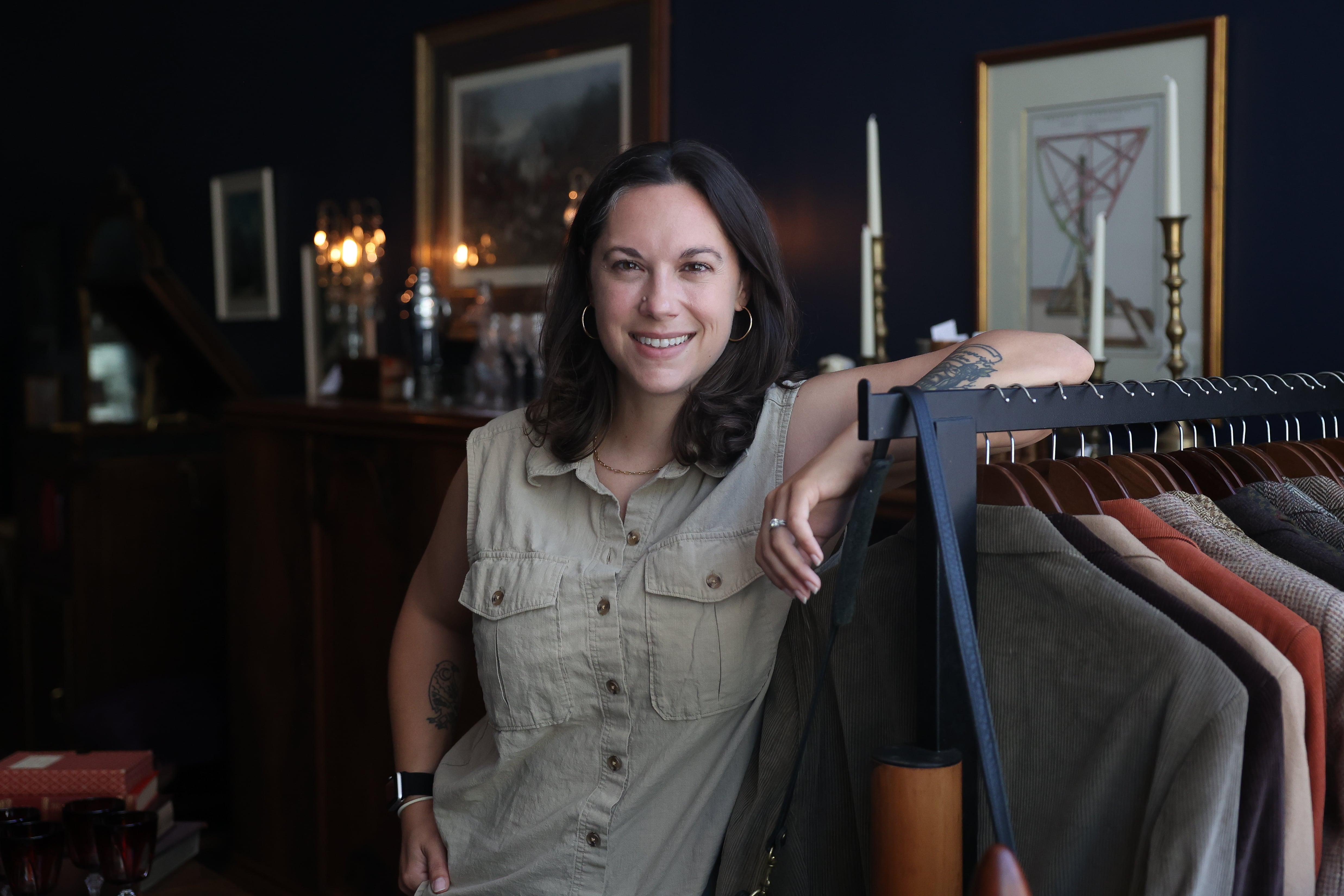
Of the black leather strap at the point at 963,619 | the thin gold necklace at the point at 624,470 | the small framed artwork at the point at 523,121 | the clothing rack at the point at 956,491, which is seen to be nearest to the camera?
the black leather strap at the point at 963,619

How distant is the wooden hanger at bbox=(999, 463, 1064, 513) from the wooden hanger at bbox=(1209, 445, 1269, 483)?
31 centimetres

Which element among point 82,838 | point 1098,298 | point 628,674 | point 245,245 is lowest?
point 82,838

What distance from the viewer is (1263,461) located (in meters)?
1.36

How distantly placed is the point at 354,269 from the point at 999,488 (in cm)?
273

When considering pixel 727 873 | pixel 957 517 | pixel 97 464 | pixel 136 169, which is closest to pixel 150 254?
pixel 136 169

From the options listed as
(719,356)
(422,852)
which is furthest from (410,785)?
(719,356)

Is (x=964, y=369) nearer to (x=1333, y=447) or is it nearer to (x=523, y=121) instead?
(x=1333, y=447)

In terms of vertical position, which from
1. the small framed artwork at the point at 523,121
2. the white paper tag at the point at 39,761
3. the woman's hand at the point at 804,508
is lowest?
the white paper tag at the point at 39,761

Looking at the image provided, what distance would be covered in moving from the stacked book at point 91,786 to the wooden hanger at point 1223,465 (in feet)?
6.20

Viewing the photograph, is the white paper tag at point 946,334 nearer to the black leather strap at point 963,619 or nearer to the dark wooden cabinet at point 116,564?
the black leather strap at point 963,619

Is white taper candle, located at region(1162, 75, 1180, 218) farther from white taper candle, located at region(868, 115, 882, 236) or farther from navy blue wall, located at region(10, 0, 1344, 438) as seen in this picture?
white taper candle, located at region(868, 115, 882, 236)

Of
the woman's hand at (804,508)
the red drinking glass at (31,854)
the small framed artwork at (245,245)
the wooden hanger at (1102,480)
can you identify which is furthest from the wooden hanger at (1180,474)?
the small framed artwork at (245,245)

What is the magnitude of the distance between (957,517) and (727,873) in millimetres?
642

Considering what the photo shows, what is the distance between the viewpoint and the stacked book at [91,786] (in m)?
2.13
